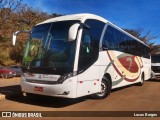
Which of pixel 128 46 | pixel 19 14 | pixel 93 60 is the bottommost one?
pixel 93 60

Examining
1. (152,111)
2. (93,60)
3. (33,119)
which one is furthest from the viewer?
(93,60)

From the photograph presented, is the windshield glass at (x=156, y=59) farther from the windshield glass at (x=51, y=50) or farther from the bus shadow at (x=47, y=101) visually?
the windshield glass at (x=51, y=50)

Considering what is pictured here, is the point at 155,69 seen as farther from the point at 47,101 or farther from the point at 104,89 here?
the point at 47,101

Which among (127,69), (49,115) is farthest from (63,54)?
(127,69)

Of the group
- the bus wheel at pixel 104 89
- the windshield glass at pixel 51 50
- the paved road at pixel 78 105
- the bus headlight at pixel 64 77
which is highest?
the windshield glass at pixel 51 50

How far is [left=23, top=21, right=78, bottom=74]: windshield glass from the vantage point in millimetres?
9711

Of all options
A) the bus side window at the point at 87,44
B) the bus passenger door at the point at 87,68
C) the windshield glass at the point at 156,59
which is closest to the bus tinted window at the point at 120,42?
the bus passenger door at the point at 87,68

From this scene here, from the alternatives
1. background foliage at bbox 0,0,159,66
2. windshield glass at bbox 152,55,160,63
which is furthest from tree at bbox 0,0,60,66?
windshield glass at bbox 152,55,160,63

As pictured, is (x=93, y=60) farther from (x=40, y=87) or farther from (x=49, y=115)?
(x=49, y=115)

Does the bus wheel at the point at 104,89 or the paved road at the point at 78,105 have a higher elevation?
the bus wheel at the point at 104,89

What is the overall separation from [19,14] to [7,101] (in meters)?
23.2

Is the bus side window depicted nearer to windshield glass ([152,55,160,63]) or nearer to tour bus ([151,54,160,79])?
tour bus ([151,54,160,79])

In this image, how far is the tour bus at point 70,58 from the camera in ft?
31.5

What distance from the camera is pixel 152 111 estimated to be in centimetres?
940
